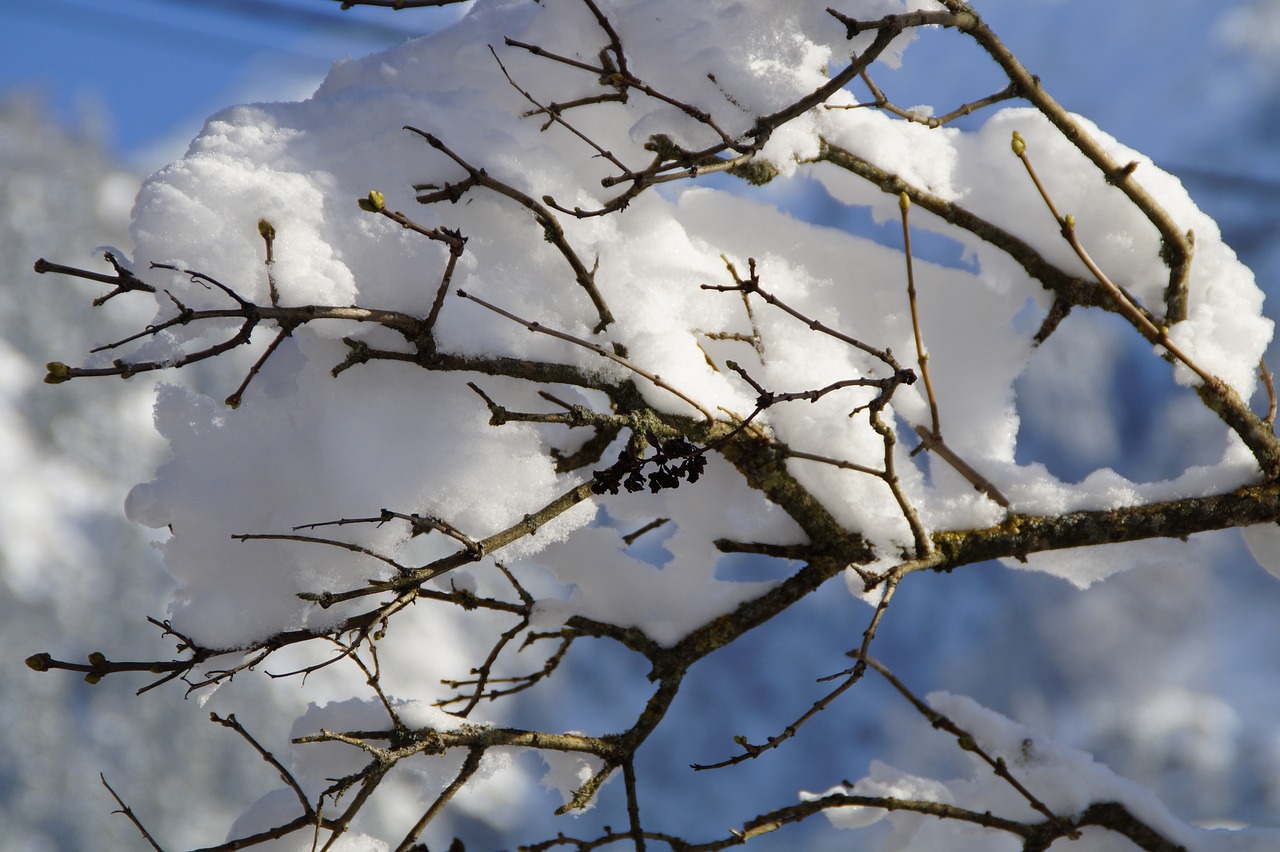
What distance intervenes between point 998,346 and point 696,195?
1.36ft

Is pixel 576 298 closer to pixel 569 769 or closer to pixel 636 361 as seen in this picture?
pixel 636 361

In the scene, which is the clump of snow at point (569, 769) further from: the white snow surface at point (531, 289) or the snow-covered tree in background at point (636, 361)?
the white snow surface at point (531, 289)

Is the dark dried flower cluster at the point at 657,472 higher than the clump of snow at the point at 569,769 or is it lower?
higher

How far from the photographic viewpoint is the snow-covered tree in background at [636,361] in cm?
70

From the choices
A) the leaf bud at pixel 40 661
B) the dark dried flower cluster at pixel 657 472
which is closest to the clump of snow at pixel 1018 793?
the dark dried flower cluster at pixel 657 472

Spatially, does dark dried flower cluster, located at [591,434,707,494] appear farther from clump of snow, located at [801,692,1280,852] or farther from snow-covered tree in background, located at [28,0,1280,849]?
clump of snow, located at [801,692,1280,852]

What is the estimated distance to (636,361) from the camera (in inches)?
31.0

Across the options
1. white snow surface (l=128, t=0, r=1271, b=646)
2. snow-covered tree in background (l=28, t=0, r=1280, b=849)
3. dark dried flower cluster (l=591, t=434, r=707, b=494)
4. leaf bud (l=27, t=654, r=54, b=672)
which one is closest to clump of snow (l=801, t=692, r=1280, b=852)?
snow-covered tree in background (l=28, t=0, r=1280, b=849)

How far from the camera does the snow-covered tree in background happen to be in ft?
2.29

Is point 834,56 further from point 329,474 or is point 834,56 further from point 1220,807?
point 1220,807

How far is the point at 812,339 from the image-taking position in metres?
0.94

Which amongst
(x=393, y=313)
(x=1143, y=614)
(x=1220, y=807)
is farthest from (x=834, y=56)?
(x=1220, y=807)

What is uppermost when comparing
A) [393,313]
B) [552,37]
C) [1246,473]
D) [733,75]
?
[552,37]

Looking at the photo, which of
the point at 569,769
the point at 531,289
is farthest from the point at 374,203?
the point at 569,769
